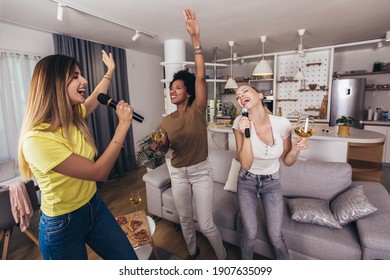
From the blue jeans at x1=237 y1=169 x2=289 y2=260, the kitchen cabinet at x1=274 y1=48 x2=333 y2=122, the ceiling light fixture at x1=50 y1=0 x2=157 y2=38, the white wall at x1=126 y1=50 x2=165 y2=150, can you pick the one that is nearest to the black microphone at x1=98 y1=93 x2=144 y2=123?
the blue jeans at x1=237 y1=169 x2=289 y2=260

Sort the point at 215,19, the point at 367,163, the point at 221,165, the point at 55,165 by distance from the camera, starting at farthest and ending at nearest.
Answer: the point at 367,163
the point at 215,19
the point at 221,165
the point at 55,165

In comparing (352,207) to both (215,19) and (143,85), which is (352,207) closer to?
(215,19)

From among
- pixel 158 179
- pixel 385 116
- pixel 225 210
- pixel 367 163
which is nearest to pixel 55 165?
pixel 225 210

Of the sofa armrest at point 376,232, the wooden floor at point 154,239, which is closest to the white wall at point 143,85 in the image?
the wooden floor at point 154,239

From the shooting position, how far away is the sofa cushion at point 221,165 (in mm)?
2459

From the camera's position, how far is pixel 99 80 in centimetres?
367

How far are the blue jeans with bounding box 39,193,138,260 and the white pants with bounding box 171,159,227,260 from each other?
1.81 feet

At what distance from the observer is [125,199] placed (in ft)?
10.3

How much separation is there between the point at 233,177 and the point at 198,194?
0.79 m

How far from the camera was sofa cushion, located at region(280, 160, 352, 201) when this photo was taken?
1.91 meters

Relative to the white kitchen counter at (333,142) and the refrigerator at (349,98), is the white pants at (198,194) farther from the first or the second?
the refrigerator at (349,98)

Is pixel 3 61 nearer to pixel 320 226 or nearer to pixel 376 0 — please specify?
pixel 320 226

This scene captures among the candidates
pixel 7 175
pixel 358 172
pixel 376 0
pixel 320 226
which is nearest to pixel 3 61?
pixel 7 175

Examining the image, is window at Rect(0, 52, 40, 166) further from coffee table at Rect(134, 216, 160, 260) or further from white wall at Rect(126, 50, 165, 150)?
coffee table at Rect(134, 216, 160, 260)
